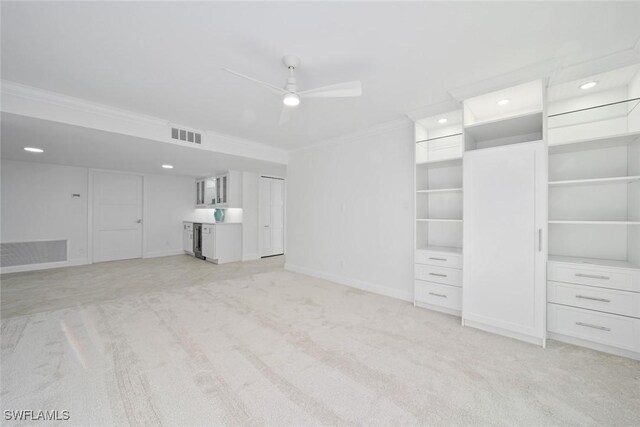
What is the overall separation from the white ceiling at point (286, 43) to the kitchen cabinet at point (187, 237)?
463 cm

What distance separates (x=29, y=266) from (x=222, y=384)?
247 inches

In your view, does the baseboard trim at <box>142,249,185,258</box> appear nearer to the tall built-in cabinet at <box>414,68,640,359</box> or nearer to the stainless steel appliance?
the stainless steel appliance

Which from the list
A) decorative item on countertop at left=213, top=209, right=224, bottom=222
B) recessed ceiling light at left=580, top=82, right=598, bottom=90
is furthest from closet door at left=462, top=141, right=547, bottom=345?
decorative item on countertop at left=213, top=209, right=224, bottom=222

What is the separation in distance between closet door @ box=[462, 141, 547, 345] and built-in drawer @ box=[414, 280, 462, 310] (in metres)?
0.21

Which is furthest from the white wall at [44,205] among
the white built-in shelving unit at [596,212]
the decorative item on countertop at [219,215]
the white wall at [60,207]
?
the white built-in shelving unit at [596,212]

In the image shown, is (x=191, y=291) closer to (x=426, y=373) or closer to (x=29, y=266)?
(x=426, y=373)

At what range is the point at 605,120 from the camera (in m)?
2.42

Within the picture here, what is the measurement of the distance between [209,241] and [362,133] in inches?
176

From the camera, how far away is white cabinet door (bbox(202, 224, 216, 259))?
19.5 ft

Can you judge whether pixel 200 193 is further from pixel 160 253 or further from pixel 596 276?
pixel 596 276

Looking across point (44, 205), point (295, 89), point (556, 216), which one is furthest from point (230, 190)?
point (556, 216)

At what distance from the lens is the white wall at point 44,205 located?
496 cm

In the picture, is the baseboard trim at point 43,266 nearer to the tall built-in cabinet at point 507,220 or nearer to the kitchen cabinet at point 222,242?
the kitchen cabinet at point 222,242

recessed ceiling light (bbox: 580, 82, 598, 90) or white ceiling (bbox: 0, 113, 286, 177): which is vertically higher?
recessed ceiling light (bbox: 580, 82, 598, 90)
